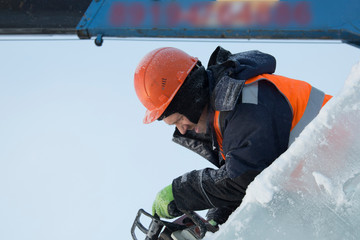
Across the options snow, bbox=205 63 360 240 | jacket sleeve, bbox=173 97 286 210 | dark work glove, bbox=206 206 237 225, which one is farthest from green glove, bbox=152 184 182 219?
snow, bbox=205 63 360 240

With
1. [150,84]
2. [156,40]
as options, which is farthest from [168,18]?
[150,84]

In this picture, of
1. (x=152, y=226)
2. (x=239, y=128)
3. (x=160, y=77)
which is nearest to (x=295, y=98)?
(x=239, y=128)

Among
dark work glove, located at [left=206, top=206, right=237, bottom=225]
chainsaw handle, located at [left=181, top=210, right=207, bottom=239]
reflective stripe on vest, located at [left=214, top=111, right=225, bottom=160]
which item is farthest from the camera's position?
dark work glove, located at [left=206, top=206, right=237, bottom=225]

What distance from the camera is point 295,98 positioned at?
242 cm

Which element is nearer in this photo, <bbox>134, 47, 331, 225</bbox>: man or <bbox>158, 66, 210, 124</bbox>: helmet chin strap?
<bbox>134, 47, 331, 225</bbox>: man

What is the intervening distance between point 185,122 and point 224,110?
45cm

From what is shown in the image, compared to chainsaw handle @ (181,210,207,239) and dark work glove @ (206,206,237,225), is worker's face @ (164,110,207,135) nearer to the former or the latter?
chainsaw handle @ (181,210,207,239)

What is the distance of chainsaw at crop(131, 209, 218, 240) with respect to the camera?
2854 millimetres

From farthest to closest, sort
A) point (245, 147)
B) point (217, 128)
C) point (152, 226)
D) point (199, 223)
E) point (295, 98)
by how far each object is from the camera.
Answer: point (152, 226) → point (199, 223) → point (217, 128) → point (295, 98) → point (245, 147)

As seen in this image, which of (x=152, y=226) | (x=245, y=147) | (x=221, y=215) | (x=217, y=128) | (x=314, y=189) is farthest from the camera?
(x=221, y=215)

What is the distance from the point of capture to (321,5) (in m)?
2.34

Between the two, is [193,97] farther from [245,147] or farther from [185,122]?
[245,147]

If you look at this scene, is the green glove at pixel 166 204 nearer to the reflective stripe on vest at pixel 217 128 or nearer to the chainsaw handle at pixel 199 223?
the chainsaw handle at pixel 199 223

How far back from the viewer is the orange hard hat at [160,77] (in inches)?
106
